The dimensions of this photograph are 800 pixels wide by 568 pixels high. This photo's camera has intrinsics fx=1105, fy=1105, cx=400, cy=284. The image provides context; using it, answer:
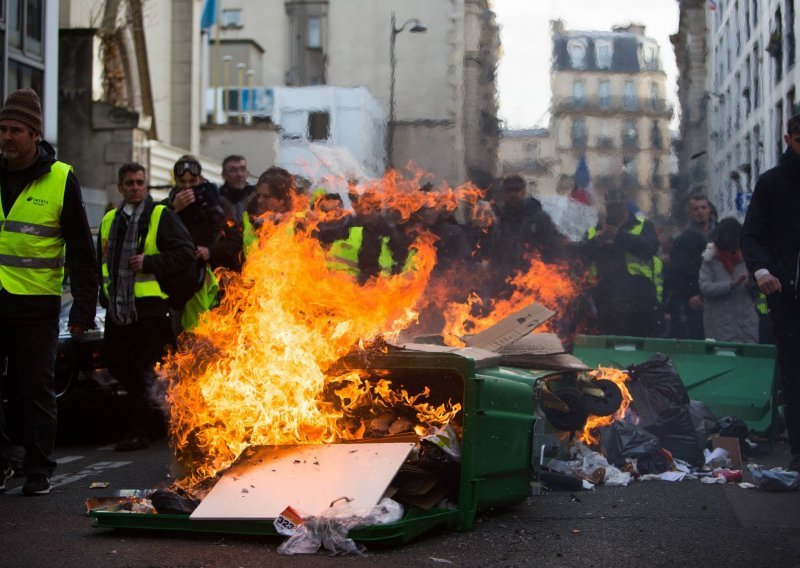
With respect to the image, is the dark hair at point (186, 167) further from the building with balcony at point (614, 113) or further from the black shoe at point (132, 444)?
the building with balcony at point (614, 113)

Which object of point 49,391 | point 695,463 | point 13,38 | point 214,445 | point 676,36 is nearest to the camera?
point 214,445

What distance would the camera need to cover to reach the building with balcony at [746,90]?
13031mm

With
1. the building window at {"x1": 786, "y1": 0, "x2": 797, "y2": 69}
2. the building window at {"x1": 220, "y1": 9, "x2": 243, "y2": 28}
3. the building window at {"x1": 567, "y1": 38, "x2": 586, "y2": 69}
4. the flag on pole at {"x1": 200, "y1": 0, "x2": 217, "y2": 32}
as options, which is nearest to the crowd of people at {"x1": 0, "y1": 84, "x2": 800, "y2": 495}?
the building window at {"x1": 567, "y1": 38, "x2": 586, "y2": 69}

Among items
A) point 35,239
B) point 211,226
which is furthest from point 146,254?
point 35,239

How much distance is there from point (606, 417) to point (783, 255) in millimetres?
1568

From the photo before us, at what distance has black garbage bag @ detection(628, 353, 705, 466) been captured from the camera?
7.50m

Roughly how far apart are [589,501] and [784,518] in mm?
1038

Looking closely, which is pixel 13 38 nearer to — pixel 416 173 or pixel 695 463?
pixel 416 173

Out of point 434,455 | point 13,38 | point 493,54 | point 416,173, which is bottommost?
point 434,455

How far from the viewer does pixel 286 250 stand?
20.4 feet

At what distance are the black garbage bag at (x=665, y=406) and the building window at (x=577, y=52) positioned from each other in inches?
133

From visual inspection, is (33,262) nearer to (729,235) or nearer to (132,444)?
(132,444)

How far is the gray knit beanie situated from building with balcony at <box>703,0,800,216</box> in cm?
789

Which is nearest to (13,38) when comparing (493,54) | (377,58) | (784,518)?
(377,58)
